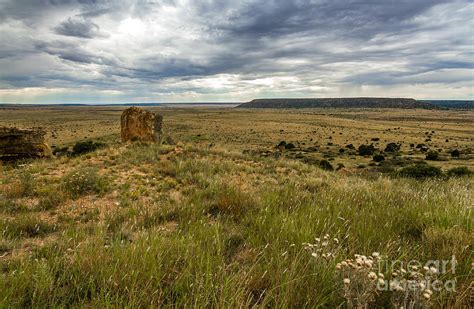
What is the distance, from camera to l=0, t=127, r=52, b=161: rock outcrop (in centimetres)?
1583

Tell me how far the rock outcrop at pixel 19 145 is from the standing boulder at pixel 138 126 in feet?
15.3

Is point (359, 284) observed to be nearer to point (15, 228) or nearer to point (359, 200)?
point (359, 200)

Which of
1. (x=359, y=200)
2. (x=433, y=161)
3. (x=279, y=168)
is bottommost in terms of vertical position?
(x=433, y=161)

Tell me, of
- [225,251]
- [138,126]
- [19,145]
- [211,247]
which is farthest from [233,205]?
[19,145]

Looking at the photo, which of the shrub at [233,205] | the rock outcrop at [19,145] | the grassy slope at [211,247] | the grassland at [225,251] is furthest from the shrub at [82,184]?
the rock outcrop at [19,145]

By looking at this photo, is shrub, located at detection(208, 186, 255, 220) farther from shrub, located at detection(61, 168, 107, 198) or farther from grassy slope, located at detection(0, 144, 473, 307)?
shrub, located at detection(61, 168, 107, 198)

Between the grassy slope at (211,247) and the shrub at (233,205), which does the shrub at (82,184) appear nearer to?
the grassy slope at (211,247)

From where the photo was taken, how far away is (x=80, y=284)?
2.52 meters

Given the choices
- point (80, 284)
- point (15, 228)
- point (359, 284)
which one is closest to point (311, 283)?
point (359, 284)

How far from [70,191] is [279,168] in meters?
9.44

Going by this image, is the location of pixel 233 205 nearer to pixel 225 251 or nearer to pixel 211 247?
pixel 225 251

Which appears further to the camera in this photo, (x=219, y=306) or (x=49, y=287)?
(x=49, y=287)

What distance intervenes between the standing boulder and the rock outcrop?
15.3 ft

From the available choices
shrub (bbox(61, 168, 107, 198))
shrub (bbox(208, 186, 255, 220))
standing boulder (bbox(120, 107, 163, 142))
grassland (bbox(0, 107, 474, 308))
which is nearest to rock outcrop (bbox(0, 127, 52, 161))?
standing boulder (bbox(120, 107, 163, 142))
